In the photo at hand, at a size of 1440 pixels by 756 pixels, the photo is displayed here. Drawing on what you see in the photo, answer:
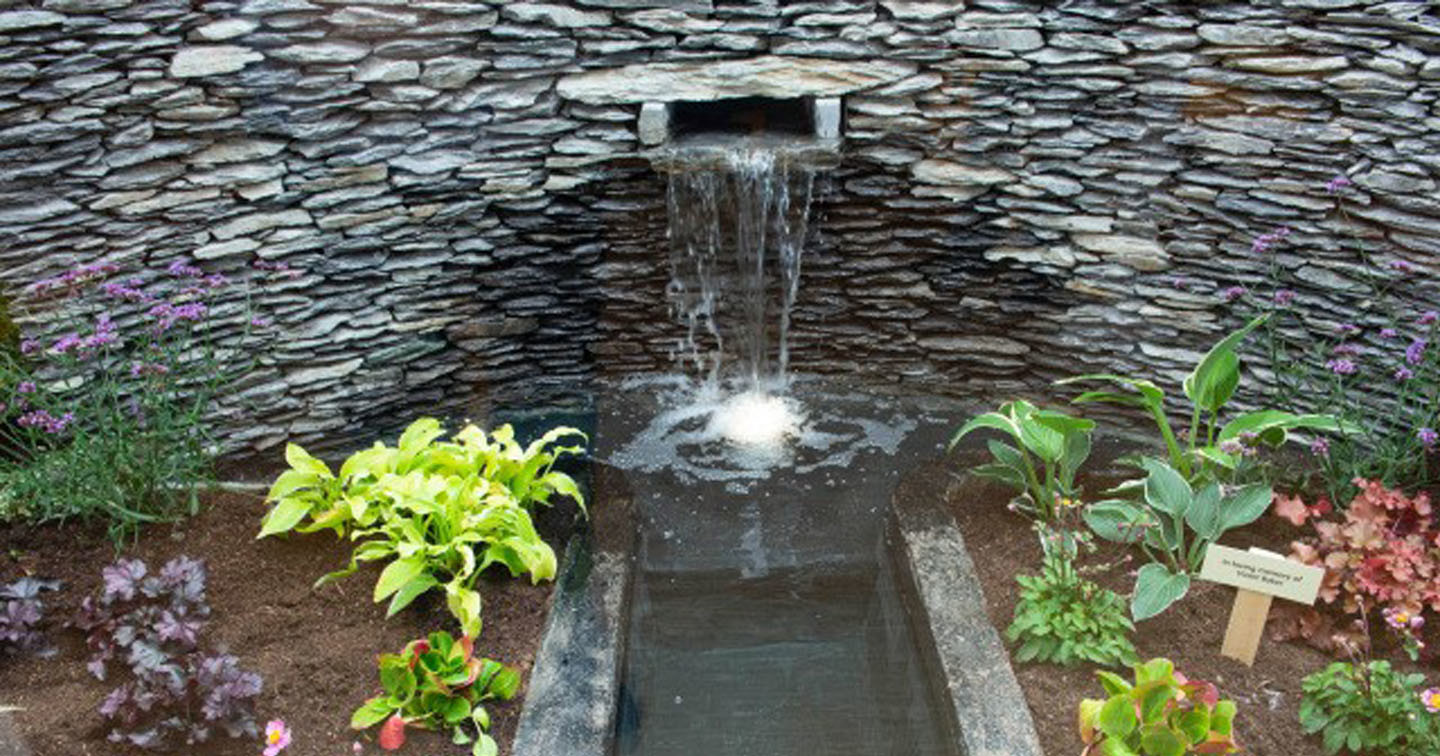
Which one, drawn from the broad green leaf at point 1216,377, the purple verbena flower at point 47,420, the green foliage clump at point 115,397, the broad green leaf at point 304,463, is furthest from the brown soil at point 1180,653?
the purple verbena flower at point 47,420

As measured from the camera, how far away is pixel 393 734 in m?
2.96

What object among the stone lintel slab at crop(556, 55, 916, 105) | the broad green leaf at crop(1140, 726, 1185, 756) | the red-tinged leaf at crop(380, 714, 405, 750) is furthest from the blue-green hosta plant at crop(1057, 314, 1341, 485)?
the red-tinged leaf at crop(380, 714, 405, 750)

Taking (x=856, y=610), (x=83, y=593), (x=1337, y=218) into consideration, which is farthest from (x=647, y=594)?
(x=1337, y=218)

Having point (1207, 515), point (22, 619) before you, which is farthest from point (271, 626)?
point (1207, 515)

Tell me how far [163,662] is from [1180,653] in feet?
8.46

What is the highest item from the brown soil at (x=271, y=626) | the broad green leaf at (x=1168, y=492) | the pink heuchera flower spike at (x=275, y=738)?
the broad green leaf at (x=1168, y=492)

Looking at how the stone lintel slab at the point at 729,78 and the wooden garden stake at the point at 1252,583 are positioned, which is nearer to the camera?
the wooden garden stake at the point at 1252,583

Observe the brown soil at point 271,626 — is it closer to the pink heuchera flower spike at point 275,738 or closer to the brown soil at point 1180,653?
the pink heuchera flower spike at point 275,738

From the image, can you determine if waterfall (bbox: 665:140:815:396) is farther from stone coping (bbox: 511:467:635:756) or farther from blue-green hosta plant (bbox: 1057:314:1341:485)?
blue-green hosta plant (bbox: 1057:314:1341:485)

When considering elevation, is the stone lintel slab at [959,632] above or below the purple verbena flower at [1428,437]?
below

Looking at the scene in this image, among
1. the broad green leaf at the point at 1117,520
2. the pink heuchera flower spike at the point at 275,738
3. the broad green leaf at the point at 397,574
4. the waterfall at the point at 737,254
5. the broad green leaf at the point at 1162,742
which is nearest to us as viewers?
the broad green leaf at the point at 1162,742

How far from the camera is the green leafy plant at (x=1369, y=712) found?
2.81m

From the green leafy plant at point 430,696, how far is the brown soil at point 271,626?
0.16ft

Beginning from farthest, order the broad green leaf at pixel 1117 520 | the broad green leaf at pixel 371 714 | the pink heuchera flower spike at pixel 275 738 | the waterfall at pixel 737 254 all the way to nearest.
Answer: the waterfall at pixel 737 254 < the broad green leaf at pixel 1117 520 < the broad green leaf at pixel 371 714 < the pink heuchera flower spike at pixel 275 738
